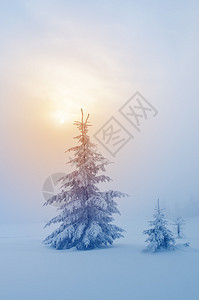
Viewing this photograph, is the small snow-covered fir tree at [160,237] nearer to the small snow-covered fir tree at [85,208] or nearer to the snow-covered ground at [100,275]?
the snow-covered ground at [100,275]

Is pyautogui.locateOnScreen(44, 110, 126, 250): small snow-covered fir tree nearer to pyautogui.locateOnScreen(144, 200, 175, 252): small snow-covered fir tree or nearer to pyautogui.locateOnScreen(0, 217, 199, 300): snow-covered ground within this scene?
pyautogui.locateOnScreen(0, 217, 199, 300): snow-covered ground

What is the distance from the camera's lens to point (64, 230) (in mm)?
16547

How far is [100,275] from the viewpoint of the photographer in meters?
10.7

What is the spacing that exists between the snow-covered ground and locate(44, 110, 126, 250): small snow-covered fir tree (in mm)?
1541

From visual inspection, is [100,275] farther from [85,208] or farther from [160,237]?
[85,208]

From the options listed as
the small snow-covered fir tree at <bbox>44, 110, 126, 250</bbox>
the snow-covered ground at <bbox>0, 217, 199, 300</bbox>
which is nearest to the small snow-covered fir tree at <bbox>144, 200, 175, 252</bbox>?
the snow-covered ground at <bbox>0, 217, 199, 300</bbox>

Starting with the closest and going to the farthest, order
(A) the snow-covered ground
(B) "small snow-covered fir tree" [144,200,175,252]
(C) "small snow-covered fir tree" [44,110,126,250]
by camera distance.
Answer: (A) the snow-covered ground < (B) "small snow-covered fir tree" [144,200,175,252] < (C) "small snow-covered fir tree" [44,110,126,250]

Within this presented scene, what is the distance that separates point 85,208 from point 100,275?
7.33 metres

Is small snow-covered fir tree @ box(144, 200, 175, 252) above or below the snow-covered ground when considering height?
above

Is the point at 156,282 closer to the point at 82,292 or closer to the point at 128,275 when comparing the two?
the point at 128,275

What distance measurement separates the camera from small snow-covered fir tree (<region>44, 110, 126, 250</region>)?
53.9 ft

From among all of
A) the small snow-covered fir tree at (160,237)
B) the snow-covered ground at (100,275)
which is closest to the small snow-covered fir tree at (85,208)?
the snow-covered ground at (100,275)

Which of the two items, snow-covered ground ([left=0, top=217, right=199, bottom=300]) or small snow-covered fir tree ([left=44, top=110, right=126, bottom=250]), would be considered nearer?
snow-covered ground ([left=0, top=217, right=199, bottom=300])

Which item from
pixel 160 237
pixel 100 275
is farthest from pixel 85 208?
pixel 100 275
